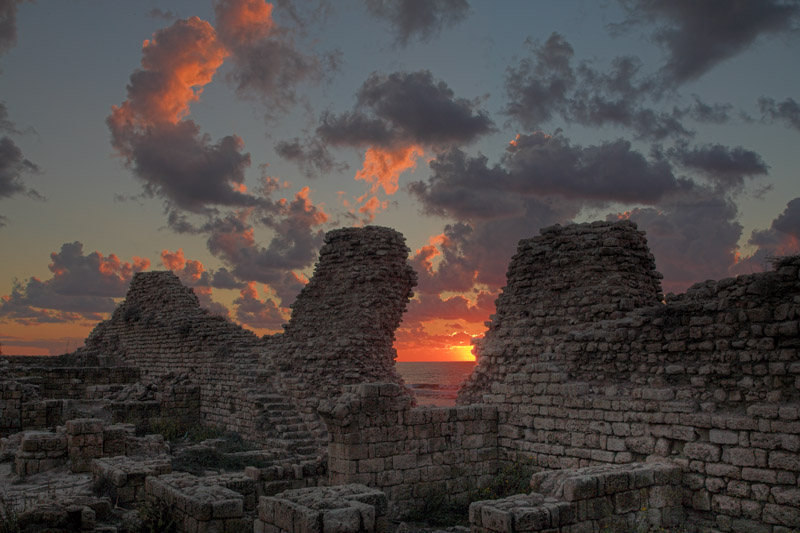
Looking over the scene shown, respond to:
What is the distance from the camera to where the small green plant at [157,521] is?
295 inches

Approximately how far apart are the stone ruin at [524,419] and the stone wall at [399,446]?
3 cm

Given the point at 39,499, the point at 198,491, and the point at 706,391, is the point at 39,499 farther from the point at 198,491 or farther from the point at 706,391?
the point at 706,391

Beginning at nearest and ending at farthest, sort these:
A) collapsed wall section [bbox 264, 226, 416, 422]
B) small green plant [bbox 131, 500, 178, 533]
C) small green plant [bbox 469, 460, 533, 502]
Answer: small green plant [bbox 131, 500, 178, 533]
small green plant [bbox 469, 460, 533, 502]
collapsed wall section [bbox 264, 226, 416, 422]

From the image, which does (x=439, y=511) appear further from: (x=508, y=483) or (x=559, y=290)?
(x=559, y=290)

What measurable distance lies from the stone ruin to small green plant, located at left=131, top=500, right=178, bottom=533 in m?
0.14

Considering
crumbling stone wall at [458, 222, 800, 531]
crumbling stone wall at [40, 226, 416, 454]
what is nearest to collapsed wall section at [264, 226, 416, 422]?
crumbling stone wall at [40, 226, 416, 454]

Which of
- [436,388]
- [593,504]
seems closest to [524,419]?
[593,504]

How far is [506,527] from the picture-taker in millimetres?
6352

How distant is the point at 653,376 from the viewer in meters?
9.41

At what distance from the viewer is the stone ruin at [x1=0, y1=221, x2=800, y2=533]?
289 inches

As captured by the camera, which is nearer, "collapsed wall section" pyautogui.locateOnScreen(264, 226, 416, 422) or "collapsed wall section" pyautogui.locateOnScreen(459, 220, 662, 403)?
"collapsed wall section" pyautogui.locateOnScreen(459, 220, 662, 403)

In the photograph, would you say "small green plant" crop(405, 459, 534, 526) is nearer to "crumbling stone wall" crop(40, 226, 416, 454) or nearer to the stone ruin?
the stone ruin

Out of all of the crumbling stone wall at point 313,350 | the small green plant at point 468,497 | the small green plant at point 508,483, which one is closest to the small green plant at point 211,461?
the crumbling stone wall at point 313,350

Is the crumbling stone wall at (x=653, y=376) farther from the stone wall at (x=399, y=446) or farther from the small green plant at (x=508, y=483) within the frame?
the stone wall at (x=399, y=446)
